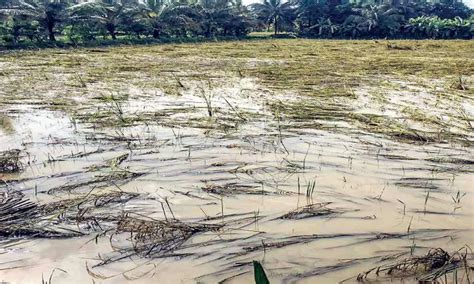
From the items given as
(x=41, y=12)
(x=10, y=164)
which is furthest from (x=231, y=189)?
(x=41, y=12)

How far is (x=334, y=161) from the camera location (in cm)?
410

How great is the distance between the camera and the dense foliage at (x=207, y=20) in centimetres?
1967

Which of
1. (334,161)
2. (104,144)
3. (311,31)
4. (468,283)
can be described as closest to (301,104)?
(334,161)

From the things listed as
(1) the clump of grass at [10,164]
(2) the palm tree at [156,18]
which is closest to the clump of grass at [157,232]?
(1) the clump of grass at [10,164]

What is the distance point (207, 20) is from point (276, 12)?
711cm

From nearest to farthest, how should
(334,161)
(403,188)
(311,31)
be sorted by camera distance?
(403,188) → (334,161) → (311,31)

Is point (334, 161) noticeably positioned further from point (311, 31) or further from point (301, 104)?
point (311, 31)

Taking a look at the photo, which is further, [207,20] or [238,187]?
[207,20]

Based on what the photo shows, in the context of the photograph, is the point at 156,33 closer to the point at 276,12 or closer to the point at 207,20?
the point at 207,20

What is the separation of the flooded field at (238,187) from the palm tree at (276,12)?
25.1 m

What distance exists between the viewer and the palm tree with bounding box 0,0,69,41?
18.3 meters

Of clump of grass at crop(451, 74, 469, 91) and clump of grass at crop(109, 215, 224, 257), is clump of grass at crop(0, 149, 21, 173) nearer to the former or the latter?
clump of grass at crop(109, 215, 224, 257)

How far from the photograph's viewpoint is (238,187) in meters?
3.53

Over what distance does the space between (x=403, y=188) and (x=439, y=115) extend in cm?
282
